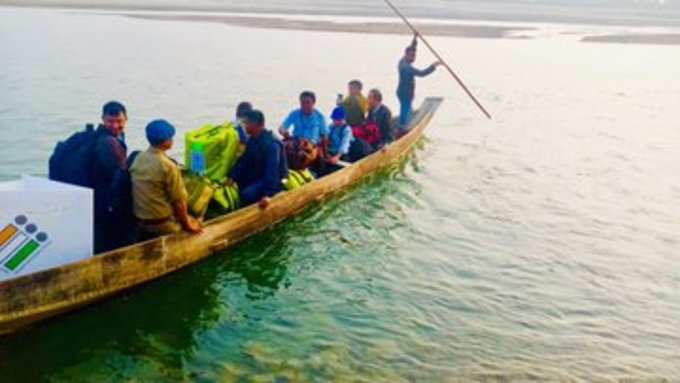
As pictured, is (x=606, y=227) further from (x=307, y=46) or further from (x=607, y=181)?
(x=307, y=46)

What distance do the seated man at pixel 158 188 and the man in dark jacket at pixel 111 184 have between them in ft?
0.51

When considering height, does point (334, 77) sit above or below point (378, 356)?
above

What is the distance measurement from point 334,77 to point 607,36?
37.2 meters

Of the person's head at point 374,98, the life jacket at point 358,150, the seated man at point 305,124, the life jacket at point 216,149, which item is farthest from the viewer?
the person's head at point 374,98

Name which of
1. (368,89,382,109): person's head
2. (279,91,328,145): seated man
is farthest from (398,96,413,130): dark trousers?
(279,91,328,145): seated man

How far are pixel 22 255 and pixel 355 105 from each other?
322 inches

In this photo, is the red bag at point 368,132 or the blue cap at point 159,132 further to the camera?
the red bag at point 368,132

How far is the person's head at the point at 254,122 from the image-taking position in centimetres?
939

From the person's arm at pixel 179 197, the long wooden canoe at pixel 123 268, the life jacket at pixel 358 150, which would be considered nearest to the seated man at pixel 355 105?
the life jacket at pixel 358 150

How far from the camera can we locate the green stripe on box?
6.66m

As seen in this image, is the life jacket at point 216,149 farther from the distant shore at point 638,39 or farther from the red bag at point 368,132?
the distant shore at point 638,39

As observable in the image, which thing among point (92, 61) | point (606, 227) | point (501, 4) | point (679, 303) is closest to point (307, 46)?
point (92, 61)

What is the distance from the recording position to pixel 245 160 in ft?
31.9

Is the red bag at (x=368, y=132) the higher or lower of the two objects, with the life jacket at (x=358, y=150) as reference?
higher
